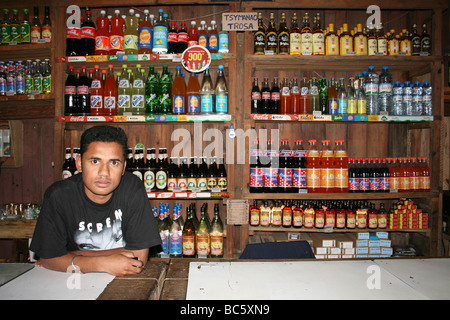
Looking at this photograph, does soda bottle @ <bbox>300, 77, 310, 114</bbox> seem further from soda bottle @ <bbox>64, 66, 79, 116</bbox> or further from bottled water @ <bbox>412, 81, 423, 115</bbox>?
soda bottle @ <bbox>64, 66, 79, 116</bbox>

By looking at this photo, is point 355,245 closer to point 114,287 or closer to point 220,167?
point 220,167

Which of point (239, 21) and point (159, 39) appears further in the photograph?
point (159, 39)

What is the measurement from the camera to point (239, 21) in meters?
2.56

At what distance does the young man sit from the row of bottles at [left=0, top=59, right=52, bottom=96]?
169cm

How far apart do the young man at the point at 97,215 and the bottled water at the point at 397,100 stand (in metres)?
2.45

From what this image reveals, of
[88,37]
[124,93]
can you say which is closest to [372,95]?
[124,93]

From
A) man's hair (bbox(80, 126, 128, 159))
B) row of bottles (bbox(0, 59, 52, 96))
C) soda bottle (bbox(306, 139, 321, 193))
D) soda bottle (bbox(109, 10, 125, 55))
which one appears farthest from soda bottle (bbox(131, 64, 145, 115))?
soda bottle (bbox(306, 139, 321, 193))

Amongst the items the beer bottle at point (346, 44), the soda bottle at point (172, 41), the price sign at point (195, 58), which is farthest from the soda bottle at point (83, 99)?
the beer bottle at point (346, 44)

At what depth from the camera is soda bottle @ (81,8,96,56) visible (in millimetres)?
2688

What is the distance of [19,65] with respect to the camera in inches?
116

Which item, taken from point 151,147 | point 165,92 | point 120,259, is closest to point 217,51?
point 165,92

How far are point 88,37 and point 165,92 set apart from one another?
88cm

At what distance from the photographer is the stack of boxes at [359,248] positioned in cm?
273

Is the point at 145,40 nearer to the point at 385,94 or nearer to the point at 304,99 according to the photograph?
the point at 304,99
